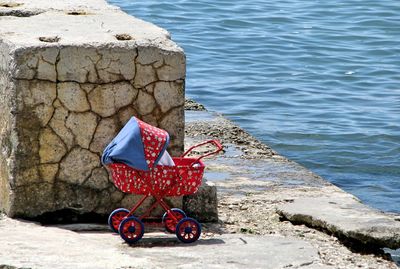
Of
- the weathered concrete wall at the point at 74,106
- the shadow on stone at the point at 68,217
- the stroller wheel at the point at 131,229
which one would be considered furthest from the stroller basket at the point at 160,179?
the shadow on stone at the point at 68,217

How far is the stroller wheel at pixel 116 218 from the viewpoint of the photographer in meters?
7.46

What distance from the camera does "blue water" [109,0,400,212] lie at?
507 inches

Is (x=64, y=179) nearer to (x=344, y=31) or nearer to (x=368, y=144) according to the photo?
(x=368, y=144)

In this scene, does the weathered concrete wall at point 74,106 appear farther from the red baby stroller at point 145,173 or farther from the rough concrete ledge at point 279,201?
the rough concrete ledge at point 279,201

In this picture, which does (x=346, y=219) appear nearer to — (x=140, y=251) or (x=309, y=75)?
(x=140, y=251)

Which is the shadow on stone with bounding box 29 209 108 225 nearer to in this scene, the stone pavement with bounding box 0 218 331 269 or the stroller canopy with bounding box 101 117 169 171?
the stone pavement with bounding box 0 218 331 269

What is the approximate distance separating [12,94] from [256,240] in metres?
1.72

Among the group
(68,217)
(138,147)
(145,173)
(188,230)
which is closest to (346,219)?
(188,230)

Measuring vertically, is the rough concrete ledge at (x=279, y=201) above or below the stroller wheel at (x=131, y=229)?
below

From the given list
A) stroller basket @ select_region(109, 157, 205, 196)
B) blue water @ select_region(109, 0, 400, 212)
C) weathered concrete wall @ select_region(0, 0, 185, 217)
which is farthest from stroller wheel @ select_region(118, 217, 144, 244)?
blue water @ select_region(109, 0, 400, 212)

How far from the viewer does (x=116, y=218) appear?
24.6ft

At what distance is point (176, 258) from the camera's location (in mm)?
6863

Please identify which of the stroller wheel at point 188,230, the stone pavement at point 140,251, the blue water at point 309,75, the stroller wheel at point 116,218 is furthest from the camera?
the blue water at point 309,75

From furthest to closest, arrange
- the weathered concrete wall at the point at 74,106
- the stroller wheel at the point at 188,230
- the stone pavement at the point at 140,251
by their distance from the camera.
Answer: the weathered concrete wall at the point at 74,106 < the stroller wheel at the point at 188,230 < the stone pavement at the point at 140,251
